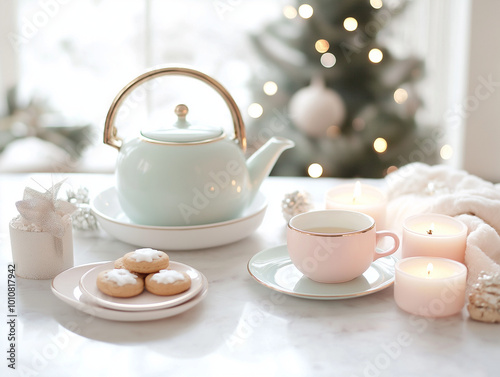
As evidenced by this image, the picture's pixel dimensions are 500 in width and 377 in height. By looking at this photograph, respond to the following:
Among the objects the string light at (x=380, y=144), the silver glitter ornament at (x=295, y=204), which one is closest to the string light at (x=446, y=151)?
the string light at (x=380, y=144)

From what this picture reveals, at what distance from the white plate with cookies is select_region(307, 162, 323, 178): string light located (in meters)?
1.85

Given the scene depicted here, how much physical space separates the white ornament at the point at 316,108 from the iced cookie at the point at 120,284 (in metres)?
1.86

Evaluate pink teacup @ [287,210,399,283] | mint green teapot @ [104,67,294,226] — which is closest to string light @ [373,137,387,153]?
mint green teapot @ [104,67,294,226]

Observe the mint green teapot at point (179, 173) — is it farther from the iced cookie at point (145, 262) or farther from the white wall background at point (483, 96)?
the white wall background at point (483, 96)

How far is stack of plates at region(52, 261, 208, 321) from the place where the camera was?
0.82m

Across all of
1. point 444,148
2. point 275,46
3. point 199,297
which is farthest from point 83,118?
point 199,297

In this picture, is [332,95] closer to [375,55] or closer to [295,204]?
[375,55]

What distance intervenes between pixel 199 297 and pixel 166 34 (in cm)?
273

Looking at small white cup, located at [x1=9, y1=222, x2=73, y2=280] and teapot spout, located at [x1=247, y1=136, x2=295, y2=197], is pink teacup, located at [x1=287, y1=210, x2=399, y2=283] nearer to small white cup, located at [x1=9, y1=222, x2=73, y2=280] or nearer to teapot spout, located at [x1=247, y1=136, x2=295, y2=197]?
teapot spout, located at [x1=247, y1=136, x2=295, y2=197]

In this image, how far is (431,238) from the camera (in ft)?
3.09

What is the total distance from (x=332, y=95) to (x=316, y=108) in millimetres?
90

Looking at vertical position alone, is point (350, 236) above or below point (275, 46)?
below

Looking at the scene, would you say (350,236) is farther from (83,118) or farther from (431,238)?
(83,118)

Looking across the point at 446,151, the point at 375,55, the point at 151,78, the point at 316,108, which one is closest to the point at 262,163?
the point at 151,78
